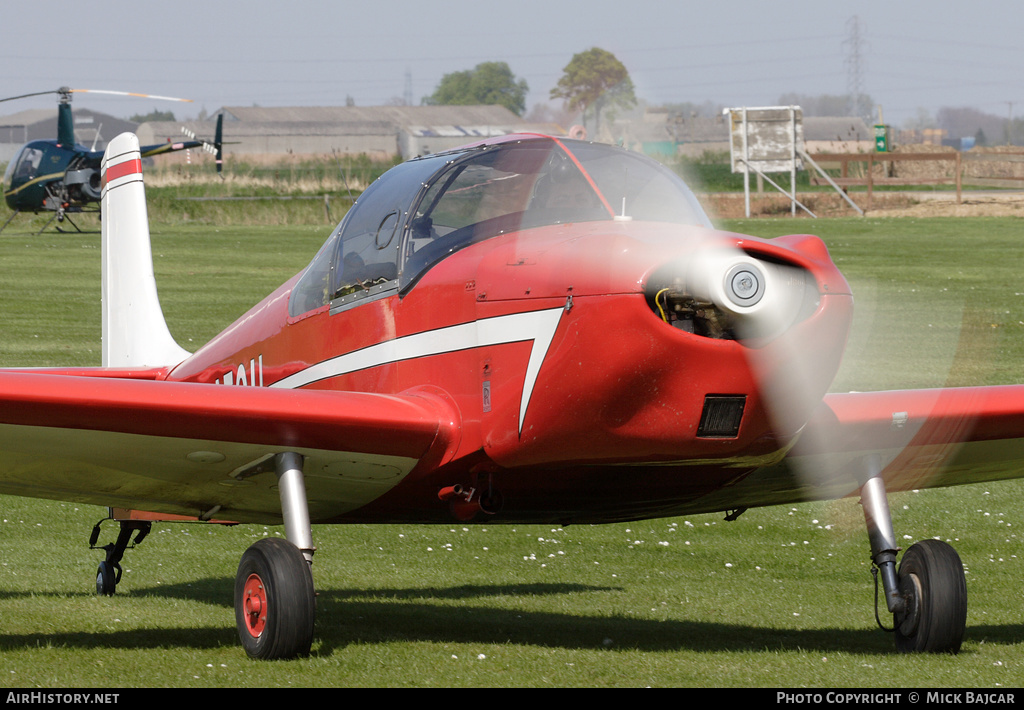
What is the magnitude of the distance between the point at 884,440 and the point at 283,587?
309 centimetres

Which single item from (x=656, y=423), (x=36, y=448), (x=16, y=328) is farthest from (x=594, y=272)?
(x=16, y=328)

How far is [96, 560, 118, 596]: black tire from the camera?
8102 millimetres

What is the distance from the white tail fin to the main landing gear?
545 centimetres

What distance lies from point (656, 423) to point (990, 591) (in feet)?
13.1

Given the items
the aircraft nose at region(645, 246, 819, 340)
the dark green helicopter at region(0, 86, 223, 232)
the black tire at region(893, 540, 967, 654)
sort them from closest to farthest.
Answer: the aircraft nose at region(645, 246, 819, 340)
the black tire at region(893, 540, 967, 654)
the dark green helicopter at region(0, 86, 223, 232)

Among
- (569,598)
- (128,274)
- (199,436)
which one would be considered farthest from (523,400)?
(128,274)

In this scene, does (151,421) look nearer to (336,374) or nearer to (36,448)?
(36,448)

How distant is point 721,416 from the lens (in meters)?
5.16

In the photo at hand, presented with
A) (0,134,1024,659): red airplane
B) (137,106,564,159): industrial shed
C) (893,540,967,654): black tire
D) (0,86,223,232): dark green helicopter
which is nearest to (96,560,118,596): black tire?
(0,134,1024,659): red airplane

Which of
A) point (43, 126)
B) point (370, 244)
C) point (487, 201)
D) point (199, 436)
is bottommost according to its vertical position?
point (199, 436)

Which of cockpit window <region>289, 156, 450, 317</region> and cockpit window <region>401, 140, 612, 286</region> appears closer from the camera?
cockpit window <region>401, 140, 612, 286</region>

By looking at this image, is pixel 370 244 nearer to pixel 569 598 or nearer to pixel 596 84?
pixel 596 84

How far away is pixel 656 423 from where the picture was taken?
5207 millimetres

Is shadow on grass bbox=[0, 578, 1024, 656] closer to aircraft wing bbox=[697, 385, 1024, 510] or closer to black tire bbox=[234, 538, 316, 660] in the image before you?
black tire bbox=[234, 538, 316, 660]
